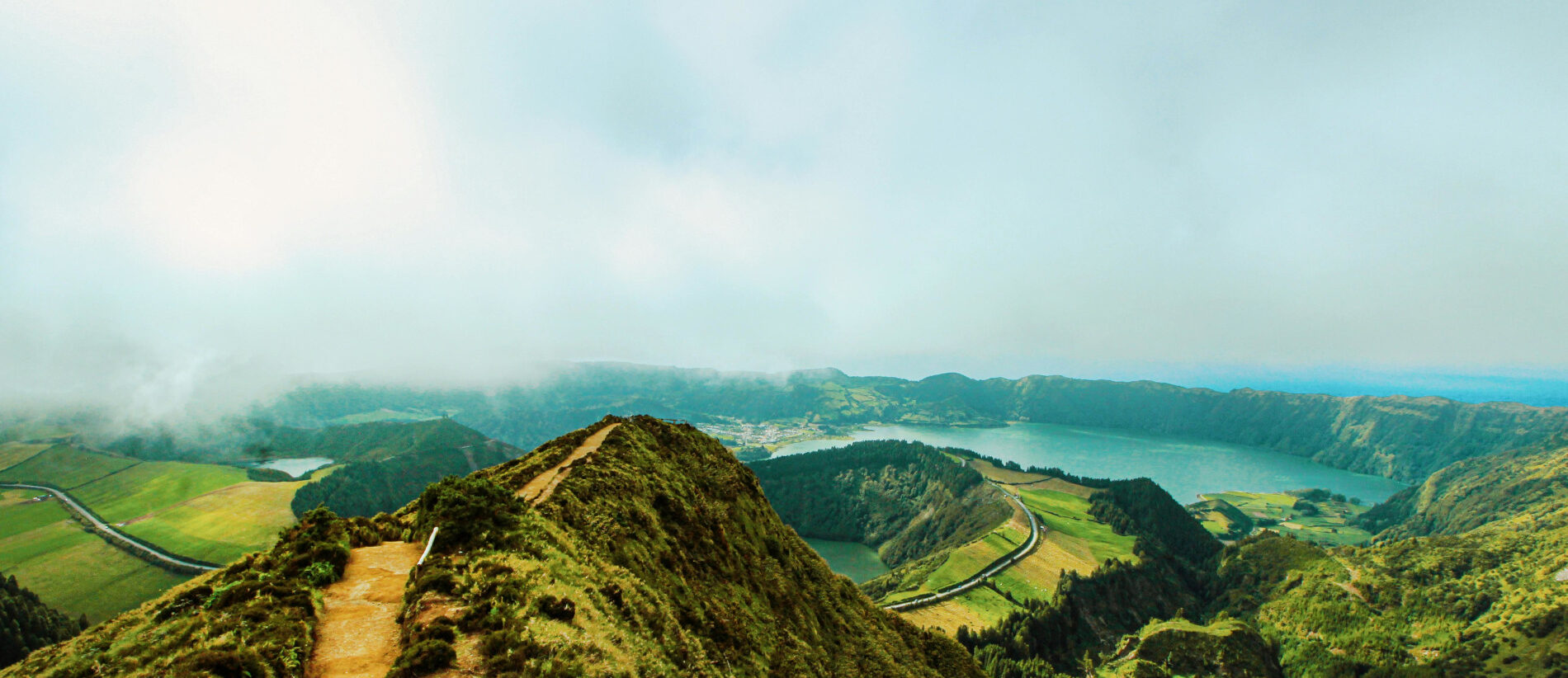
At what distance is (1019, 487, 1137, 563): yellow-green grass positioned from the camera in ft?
404

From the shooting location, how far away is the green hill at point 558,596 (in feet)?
34.4

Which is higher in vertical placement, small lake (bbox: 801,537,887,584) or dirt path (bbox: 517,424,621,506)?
dirt path (bbox: 517,424,621,506)

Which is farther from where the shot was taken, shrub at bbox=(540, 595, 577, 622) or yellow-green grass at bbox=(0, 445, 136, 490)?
yellow-green grass at bbox=(0, 445, 136, 490)

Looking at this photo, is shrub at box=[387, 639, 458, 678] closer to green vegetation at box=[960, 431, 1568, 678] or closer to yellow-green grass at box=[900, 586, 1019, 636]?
green vegetation at box=[960, 431, 1568, 678]

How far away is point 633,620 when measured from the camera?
53.6 feet

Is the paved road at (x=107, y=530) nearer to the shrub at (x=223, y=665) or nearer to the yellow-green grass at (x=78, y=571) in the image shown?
the yellow-green grass at (x=78, y=571)

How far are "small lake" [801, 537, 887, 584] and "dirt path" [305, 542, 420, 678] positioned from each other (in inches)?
5269

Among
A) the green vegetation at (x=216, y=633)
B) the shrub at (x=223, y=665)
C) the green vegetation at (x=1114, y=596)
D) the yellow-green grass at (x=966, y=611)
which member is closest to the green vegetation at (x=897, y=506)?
the green vegetation at (x=1114, y=596)

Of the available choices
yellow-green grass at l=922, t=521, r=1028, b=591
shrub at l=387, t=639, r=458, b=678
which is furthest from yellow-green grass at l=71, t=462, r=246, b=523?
shrub at l=387, t=639, r=458, b=678

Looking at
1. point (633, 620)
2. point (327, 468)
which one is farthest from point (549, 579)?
point (327, 468)

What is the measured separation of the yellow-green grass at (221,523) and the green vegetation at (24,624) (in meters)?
23.5

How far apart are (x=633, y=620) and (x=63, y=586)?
16077 cm

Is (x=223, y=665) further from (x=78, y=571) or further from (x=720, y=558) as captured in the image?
(x=78, y=571)

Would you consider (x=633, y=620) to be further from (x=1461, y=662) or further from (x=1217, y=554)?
(x=1217, y=554)
